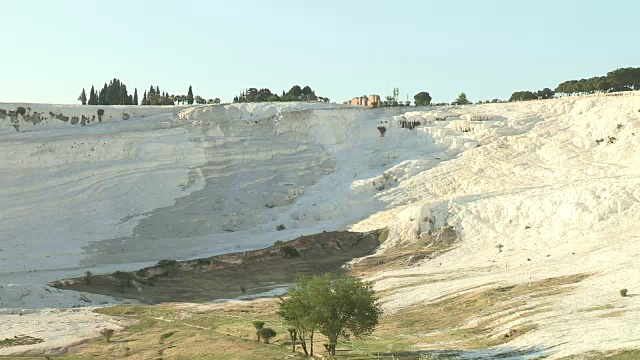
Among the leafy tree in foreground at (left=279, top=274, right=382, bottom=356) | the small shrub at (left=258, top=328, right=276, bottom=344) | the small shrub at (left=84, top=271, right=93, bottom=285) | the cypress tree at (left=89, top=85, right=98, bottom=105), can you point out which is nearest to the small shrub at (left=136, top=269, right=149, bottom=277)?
the small shrub at (left=84, top=271, right=93, bottom=285)

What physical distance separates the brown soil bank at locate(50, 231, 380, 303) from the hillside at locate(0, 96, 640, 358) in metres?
2.91

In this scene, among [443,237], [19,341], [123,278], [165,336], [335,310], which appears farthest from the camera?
[443,237]

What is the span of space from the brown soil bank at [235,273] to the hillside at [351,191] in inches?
114

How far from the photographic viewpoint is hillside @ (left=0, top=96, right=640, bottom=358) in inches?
2216

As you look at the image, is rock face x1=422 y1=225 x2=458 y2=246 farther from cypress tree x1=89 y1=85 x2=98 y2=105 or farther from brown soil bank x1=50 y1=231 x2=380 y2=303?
cypress tree x1=89 y1=85 x2=98 y2=105

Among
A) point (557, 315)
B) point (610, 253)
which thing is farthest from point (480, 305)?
point (610, 253)

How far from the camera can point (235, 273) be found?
67.2m

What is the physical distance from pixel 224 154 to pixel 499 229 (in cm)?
3956

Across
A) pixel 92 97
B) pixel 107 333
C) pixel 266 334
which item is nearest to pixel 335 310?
pixel 266 334

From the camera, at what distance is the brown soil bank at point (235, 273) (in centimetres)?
6172

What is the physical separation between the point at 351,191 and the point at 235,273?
20999 mm

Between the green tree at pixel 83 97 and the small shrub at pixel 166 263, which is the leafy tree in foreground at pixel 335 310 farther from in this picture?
the green tree at pixel 83 97

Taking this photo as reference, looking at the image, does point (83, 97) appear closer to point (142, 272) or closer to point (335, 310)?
point (142, 272)

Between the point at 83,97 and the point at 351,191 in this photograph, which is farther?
the point at 83,97
